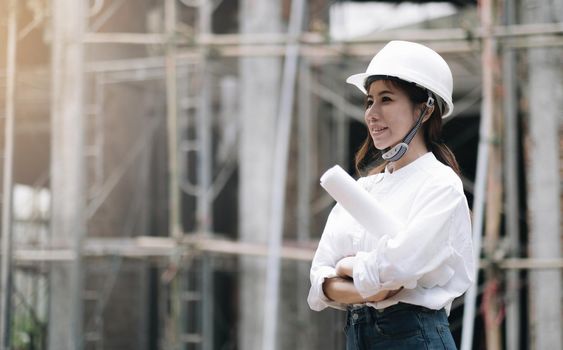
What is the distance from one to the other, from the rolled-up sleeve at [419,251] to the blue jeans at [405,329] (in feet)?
0.31

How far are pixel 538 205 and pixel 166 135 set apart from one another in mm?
5634

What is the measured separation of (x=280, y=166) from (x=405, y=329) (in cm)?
597

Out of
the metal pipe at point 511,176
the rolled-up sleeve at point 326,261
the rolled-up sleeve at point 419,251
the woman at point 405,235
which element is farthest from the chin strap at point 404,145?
the metal pipe at point 511,176

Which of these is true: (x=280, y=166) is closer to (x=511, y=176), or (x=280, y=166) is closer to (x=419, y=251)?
(x=511, y=176)

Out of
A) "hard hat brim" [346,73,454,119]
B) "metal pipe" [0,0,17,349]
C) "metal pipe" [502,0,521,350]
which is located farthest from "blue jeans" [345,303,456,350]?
"metal pipe" [502,0,521,350]

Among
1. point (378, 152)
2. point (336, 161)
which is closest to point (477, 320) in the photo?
point (336, 161)

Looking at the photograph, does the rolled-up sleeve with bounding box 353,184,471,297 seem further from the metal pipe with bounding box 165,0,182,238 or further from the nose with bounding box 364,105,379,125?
the metal pipe with bounding box 165,0,182,238

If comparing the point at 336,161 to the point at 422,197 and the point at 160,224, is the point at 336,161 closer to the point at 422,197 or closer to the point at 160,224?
the point at 160,224

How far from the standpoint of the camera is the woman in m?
2.70

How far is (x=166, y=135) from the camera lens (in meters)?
12.5

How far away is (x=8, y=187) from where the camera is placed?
5.16 meters

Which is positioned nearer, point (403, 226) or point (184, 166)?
point (403, 226)

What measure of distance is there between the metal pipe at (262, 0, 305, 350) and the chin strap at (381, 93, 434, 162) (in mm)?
5256

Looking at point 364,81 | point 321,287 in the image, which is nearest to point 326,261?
point 321,287
